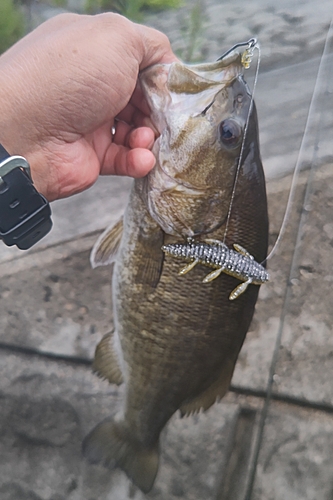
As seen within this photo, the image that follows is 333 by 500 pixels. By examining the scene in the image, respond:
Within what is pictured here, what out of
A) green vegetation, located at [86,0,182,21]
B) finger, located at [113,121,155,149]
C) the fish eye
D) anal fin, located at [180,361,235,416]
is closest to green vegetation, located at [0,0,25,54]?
green vegetation, located at [86,0,182,21]

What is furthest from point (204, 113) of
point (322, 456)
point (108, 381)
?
point (322, 456)

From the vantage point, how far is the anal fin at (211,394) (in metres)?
0.93

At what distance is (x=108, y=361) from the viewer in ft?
3.41

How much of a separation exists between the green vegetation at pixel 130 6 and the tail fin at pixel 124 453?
3.52 feet

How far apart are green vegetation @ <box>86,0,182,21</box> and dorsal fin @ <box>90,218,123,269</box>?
2.00 feet

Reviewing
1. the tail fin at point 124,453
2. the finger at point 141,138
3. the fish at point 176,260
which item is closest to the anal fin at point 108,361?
the fish at point 176,260

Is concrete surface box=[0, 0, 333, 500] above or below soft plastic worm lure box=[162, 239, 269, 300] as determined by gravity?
below

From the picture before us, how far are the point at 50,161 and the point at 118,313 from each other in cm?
35

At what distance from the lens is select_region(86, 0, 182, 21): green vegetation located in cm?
113

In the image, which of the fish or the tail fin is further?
the tail fin

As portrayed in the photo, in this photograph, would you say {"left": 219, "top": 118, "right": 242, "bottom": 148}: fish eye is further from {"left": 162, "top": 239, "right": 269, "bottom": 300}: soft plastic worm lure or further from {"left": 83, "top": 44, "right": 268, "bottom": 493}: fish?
{"left": 162, "top": 239, "right": 269, "bottom": 300}: soft plastic worm lure

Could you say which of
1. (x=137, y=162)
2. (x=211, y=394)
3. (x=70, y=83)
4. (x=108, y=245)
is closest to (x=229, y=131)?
(x=137, y=162)

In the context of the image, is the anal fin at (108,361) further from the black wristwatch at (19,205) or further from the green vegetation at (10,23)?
the green vegetation at (10,23)

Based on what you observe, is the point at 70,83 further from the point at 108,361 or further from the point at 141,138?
the point at 108,361
